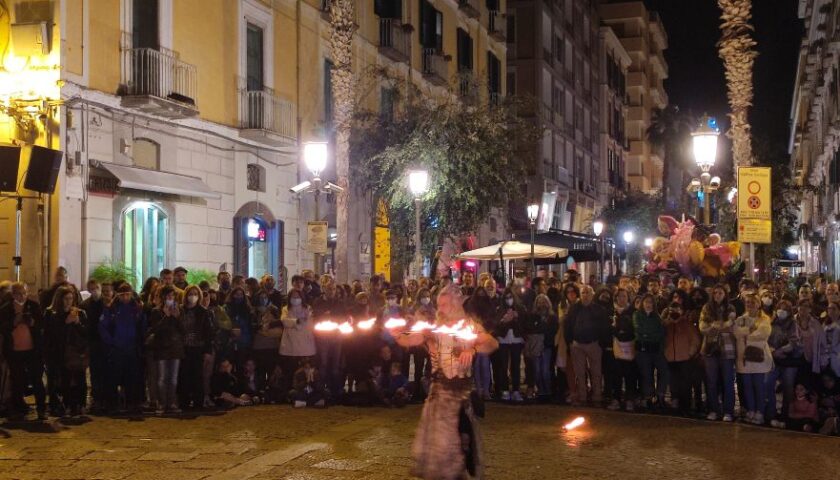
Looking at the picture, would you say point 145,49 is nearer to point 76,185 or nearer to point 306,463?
point 76,185

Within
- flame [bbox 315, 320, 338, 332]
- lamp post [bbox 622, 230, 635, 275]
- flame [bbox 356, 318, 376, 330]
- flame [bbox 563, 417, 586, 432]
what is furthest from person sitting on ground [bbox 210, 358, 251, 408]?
lamp post [bbox 622, 230, 635, 275]

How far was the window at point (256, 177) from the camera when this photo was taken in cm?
2455

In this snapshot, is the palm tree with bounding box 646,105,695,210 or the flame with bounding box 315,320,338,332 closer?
the flame with bounding box 315,320,338,332

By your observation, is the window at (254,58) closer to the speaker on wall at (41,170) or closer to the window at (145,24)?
the window at (145,24)

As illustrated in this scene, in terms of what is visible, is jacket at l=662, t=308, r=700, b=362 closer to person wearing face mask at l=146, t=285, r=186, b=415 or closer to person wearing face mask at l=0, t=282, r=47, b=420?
person wearing face mask at l=146, t=285, r=186, b=415

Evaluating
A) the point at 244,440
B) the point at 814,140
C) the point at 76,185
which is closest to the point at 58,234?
the point at 76,185

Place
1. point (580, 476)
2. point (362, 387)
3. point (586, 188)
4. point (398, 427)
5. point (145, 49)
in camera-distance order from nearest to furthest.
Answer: point (580, 476) → point (398, 427) → point (362, 387) → point (145, 49) → point (586, 188)

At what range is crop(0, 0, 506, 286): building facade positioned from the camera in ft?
59.0

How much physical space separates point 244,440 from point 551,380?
5.61 meters

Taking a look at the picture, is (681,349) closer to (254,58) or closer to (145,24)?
(145,24)

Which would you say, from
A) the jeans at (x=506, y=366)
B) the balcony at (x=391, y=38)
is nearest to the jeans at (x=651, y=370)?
the jeans at (x=506, y=366)

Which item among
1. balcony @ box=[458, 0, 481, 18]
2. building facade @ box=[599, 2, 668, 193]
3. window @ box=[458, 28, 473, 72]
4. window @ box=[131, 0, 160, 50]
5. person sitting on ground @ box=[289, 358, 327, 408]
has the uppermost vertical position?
building facade @ box=[599, 2, 668, 193]

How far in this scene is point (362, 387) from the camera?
14.2m

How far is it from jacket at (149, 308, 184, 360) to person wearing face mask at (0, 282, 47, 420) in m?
1.45
